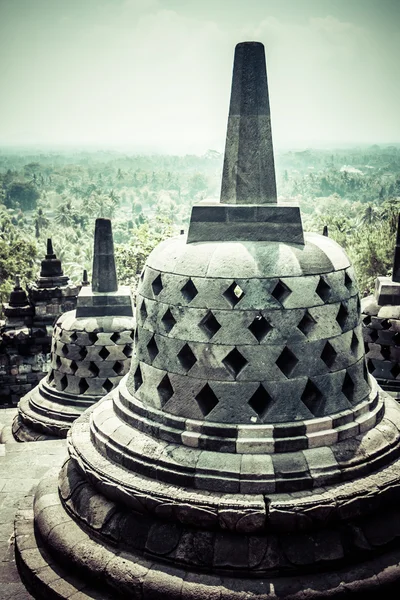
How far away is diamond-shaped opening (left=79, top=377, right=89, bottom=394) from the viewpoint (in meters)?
8.50

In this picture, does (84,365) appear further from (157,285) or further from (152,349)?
(157,285)

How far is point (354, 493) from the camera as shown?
13.7ft

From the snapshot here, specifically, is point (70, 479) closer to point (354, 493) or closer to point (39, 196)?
point (354, 493)

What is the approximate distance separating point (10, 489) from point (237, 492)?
3.13 m

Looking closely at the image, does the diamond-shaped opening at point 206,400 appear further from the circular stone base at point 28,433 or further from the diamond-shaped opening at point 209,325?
the circular stone base at point 28,433

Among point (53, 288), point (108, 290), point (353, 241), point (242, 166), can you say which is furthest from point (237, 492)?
point (353, 241)

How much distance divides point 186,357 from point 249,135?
223 centimetres

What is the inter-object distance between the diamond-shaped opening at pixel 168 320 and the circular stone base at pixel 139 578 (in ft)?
6.37

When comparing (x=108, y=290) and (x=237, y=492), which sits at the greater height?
(x=108, y=290)

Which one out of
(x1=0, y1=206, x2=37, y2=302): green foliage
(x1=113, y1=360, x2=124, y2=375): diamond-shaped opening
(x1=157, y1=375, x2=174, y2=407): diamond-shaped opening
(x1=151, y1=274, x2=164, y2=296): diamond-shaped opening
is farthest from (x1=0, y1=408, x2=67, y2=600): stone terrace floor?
(x1=0, y1=206, x2=37, y2=302): green foliage

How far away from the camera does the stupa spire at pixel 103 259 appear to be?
8508mm

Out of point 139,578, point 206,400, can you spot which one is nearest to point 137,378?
point 206,400

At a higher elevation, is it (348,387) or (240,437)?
(348,387)

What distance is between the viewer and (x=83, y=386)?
8.52 metres
